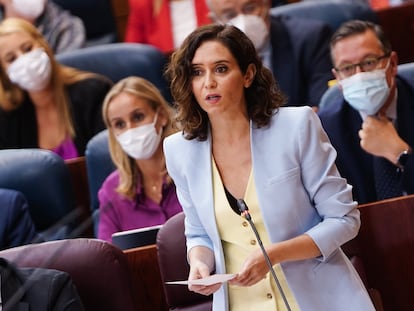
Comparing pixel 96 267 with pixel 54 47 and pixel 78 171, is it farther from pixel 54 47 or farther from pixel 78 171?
pixel 54 47

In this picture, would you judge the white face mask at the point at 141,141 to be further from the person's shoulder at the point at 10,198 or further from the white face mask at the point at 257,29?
the white face mask at the point at 257,29

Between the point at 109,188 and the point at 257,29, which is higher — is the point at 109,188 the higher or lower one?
the lower one

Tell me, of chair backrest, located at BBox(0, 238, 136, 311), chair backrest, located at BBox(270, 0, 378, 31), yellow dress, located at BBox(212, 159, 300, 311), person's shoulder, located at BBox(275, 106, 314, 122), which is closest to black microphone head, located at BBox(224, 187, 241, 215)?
yellow dress, located at BBox(212, 159, 300, 311)

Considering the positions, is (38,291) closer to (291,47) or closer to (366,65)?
(366,65)

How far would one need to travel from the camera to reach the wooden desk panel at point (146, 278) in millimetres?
1351

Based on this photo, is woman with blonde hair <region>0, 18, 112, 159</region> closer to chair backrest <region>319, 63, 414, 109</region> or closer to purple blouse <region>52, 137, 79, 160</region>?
purple blouse <region>52, 137, 79, 160</region>

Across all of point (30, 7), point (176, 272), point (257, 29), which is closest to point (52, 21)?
point (30, 7)

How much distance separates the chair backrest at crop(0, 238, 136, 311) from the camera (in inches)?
48.6

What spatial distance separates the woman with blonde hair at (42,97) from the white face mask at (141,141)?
1.15 feet

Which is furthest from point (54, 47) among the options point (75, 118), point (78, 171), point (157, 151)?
point (157, 151)

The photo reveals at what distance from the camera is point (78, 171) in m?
1.89

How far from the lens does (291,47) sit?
2.03m

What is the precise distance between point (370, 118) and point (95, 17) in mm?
1207

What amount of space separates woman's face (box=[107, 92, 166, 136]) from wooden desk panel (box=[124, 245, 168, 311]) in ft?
1.31
